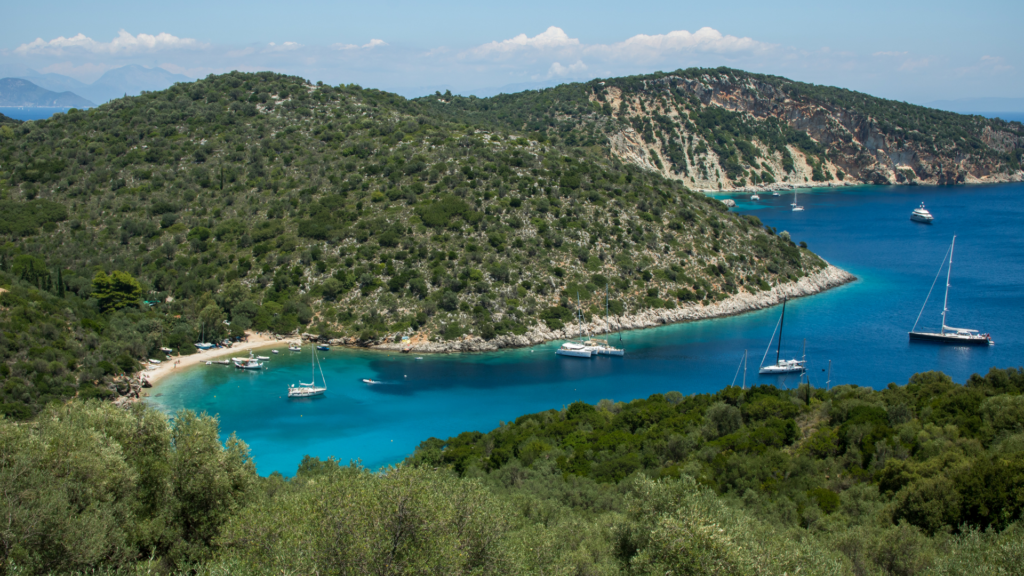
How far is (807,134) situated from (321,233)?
132m

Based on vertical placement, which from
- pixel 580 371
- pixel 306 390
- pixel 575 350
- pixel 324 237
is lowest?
pixel 306 390

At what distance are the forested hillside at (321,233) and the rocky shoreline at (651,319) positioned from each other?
856 millimetres

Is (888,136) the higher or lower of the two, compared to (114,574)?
higher

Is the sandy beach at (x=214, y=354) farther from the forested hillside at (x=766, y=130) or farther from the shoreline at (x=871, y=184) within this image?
the shoreline at (x=871, y=184)

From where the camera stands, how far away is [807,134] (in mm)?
152500

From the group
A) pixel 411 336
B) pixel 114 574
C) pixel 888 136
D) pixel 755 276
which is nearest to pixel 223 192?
pixel 411 336

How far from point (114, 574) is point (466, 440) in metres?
24.4

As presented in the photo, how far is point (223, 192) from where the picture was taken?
2638 inches

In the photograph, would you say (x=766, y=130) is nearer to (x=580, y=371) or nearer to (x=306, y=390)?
(x=580, y=371)

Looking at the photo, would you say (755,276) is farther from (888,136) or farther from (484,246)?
(888,136)

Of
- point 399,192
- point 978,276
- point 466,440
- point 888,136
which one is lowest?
point 466,440

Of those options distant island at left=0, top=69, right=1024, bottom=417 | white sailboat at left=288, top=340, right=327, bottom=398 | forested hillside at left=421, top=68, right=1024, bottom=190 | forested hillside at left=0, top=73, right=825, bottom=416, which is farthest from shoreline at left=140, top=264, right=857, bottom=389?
forested hillside at left=421, top=68, right=1024, bottom=190

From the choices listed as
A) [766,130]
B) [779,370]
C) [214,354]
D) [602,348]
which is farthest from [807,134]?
[214,354]

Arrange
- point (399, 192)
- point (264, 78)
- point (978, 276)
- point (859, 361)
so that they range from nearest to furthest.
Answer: point (859, 361) < point (399, 192) < point (978, 276) < point (264, 78)
